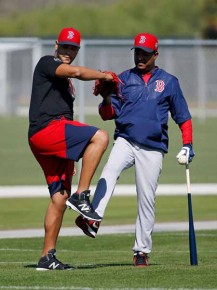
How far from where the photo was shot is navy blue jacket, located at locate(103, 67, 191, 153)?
39.1ft

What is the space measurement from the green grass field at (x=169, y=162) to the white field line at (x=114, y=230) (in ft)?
16.5

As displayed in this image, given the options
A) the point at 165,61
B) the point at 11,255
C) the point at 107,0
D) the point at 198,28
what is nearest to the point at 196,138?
the point at 165,61

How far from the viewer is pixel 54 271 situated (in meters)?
11.5

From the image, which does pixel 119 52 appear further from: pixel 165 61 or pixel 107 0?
pixel 107 0

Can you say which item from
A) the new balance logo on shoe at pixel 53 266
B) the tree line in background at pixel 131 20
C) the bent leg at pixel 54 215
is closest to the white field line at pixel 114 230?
the bent leg at pixel 54 215

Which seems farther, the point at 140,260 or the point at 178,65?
the point at 178,65

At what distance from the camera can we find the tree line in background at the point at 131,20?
78.8m

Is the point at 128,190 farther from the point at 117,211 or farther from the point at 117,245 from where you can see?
the point at 117,245

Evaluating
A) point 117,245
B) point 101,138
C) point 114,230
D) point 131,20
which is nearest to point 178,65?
point 114,230

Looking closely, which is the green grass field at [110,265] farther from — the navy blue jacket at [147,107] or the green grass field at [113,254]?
the navy blue jacket at [147,107]

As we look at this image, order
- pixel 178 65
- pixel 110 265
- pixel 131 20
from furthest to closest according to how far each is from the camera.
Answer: pixel 131 20 → pixel 178 65 → pixel 110 265

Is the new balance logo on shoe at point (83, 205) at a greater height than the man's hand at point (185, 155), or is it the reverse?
the man's hand at point (185, 155)

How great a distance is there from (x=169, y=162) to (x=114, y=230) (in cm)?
836

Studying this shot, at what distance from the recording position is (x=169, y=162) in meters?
25.7
